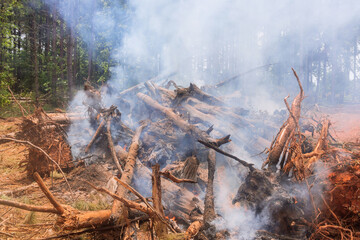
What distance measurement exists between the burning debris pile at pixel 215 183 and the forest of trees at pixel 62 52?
3.76 meters

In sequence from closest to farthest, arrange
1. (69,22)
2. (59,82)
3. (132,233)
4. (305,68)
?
(132,233), (69,22), (59,82), (305,68)

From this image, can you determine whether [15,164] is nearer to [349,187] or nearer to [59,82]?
[349,187]

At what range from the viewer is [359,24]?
18.6 meters

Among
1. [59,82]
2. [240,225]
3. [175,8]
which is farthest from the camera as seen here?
[175,8]

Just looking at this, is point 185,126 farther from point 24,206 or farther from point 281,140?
point 24,206

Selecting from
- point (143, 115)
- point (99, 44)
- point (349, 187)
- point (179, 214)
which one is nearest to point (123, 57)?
point (99, 44)

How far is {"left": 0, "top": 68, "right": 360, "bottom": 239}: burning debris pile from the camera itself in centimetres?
200

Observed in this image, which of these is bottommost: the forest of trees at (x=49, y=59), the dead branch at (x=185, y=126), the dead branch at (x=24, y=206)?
the dead branch at (x=24, y=206)

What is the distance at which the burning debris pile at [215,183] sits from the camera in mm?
2004

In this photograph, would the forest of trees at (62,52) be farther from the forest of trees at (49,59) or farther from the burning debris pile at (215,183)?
the burning debris pile at (215,183)

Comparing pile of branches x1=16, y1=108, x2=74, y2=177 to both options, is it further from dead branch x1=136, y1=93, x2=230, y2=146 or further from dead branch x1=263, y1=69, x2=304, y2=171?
dead branch x1=263, y1=69, x2=304, y2=171

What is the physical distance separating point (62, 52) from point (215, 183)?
15.1 m

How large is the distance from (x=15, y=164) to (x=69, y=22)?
10870mm

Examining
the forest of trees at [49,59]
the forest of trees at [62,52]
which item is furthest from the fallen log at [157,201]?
the forest of trees at [49,59]
